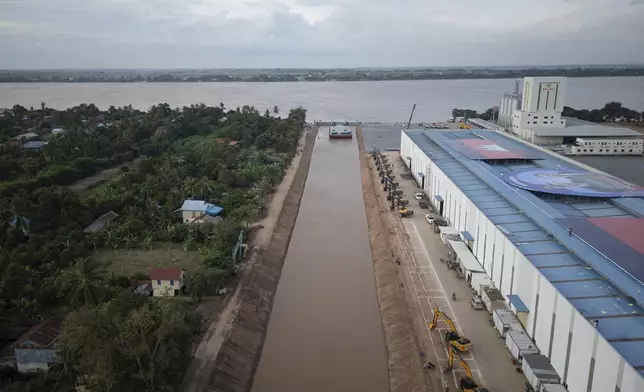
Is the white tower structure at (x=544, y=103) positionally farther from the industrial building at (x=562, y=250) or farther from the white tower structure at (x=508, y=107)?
the industrial building at (x=562, y=250)

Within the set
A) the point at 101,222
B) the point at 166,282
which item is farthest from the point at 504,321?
the point at 101,222

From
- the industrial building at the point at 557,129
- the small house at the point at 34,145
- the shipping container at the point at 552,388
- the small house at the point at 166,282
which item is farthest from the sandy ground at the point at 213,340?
the industrial building at the point at 557,129

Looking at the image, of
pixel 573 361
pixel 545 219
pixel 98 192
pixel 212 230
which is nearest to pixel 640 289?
pixel 573 361

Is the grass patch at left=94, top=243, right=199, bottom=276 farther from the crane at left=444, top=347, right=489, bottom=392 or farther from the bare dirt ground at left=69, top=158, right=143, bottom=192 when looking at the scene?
the bare dirt ground at left=69, top=158, right=143, bottom=192

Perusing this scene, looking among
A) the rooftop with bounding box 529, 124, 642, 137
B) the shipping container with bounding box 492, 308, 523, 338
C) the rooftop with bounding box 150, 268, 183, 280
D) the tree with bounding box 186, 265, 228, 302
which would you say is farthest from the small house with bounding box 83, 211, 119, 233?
the rooftop with bounding box 529, 124, 642, 137

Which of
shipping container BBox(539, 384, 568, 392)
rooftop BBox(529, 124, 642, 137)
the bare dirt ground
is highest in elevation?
rooftop BBox(529, 124, 642, 137)

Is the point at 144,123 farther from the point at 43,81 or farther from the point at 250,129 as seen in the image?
the point at 43,81
